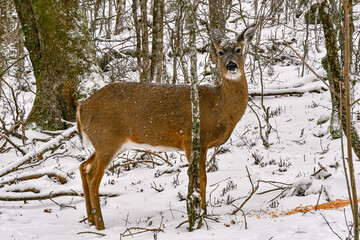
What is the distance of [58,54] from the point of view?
23.8 ft

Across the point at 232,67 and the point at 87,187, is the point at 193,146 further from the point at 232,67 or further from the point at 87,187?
the point at 87,187

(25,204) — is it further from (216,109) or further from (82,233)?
(216,109)

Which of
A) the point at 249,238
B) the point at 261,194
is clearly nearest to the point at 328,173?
the point at 261,194

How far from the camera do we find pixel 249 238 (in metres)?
3.33

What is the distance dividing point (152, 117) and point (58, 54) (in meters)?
3.29

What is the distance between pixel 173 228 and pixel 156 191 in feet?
5.37

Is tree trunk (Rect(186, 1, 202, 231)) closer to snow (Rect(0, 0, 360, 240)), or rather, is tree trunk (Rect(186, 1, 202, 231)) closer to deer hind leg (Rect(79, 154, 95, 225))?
snow (Rect(0, 0, 360, 240))

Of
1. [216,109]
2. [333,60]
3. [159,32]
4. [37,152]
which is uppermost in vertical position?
[159,32]

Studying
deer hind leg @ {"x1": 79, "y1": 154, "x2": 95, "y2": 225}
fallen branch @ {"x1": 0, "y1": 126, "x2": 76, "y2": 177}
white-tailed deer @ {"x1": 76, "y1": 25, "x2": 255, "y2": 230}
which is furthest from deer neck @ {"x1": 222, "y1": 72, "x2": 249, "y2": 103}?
fallen branch @ {"x1": 0, "y1": 126, "x2": 76, "y2": 177}

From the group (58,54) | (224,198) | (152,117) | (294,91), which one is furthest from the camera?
(294,91)

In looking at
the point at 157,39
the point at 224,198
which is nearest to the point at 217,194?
the point at 224,198

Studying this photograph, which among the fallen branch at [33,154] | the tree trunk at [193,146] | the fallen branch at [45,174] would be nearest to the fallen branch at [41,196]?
the fallen branch at [33,154]

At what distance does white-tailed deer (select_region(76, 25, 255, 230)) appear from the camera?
15.4ft

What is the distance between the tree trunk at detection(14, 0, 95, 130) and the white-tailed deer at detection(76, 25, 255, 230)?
2461mm
